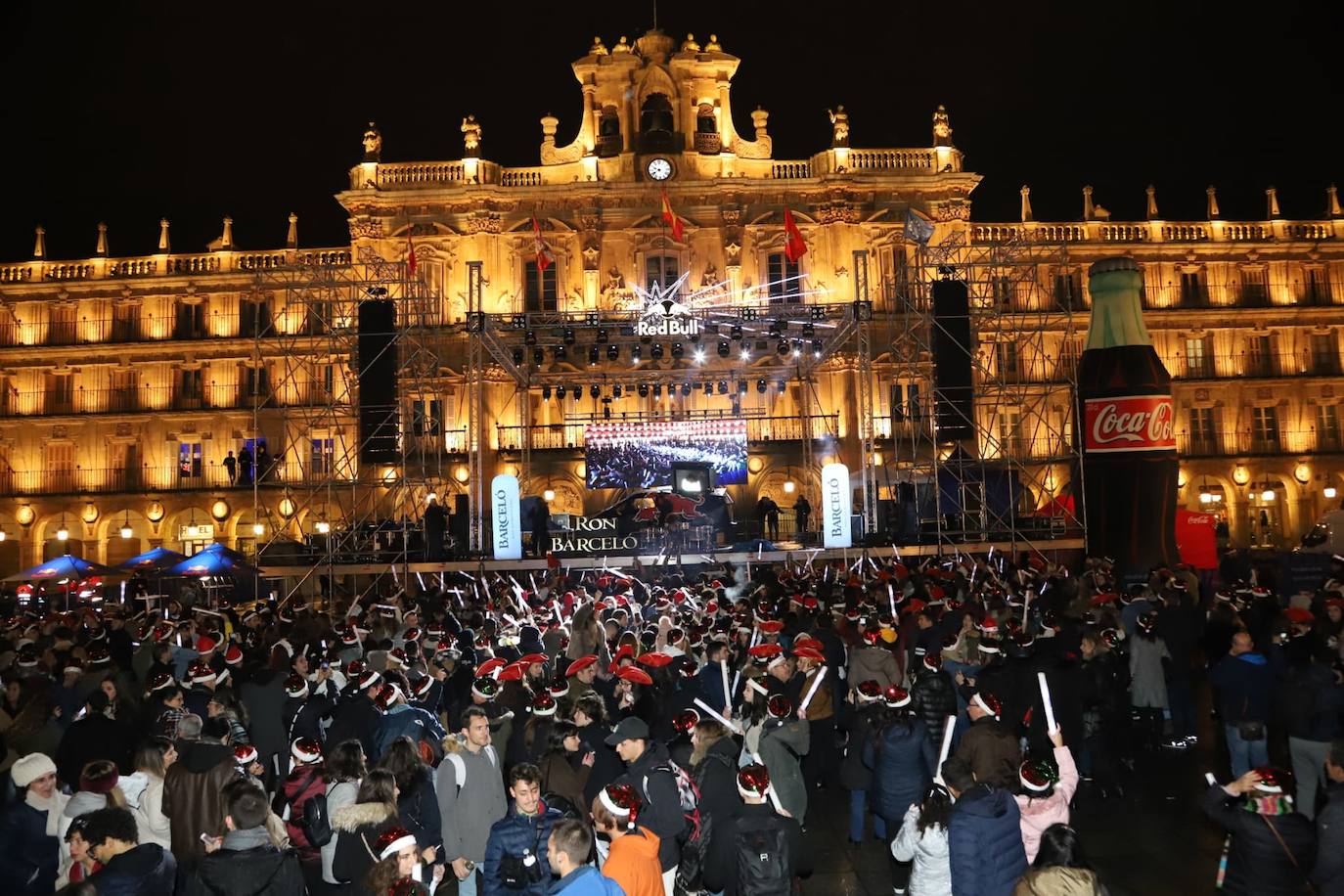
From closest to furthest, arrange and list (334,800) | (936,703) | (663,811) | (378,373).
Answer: (663,811) < (334,800) < (936,703) < (378,373)

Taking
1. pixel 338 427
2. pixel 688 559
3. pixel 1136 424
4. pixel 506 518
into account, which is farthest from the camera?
pixel 338 427

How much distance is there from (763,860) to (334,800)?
2.44 meters

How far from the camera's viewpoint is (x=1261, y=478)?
43500 millimetres

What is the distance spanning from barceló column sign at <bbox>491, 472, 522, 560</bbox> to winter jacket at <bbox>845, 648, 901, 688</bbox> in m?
15.0

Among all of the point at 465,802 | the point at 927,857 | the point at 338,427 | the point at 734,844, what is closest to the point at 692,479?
the point at 338,427

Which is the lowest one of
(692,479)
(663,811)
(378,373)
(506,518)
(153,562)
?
(663,811)

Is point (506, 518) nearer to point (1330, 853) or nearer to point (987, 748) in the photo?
point (987, 748)

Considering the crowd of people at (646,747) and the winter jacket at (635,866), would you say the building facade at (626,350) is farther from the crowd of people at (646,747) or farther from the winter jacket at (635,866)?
the winter jacket at (635,866)

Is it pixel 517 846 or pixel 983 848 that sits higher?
pixel 517 846

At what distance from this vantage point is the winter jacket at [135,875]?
202 inches

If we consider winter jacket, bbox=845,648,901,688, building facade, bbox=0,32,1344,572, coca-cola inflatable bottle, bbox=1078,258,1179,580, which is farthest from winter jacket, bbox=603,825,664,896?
building facade, bbox=0,32,1344,572

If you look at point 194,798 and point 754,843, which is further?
point 194,798

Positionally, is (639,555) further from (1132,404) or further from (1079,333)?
(1079,333)

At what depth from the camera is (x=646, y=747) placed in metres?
6.75
